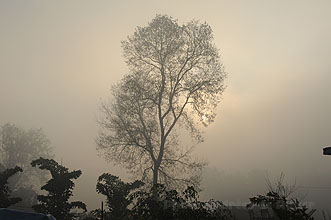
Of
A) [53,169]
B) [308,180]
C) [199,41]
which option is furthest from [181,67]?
[308,180]

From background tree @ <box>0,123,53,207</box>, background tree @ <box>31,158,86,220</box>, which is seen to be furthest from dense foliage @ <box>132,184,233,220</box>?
background tree @ <box>0,123,53,207</box>

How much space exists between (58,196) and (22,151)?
40180 mm

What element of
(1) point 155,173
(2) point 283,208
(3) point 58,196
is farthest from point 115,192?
(2) point 283,208

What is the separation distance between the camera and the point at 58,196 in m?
17.6

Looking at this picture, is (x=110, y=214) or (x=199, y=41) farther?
(x=199, y=41)

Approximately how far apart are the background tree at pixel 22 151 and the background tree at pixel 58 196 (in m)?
33.5

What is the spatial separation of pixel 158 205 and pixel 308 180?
10310cm

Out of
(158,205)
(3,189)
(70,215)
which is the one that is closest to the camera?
(158,205)

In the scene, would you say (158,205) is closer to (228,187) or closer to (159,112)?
(159,112)

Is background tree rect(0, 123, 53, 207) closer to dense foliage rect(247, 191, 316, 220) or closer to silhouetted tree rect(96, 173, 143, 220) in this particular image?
silhouetted tree rect(96, 173, 143, 220)

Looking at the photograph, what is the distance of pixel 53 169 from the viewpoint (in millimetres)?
18172

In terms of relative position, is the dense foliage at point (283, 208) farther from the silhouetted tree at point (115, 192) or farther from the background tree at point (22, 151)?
the background tree at point (22, 151)

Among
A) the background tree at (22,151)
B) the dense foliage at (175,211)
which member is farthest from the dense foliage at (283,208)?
the background tree at (22,151)

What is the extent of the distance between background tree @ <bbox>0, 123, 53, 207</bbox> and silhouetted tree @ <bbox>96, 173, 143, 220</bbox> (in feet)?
121
